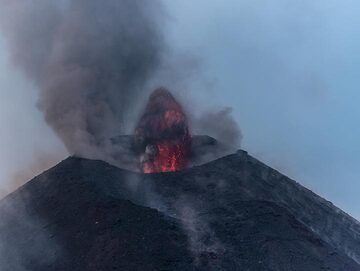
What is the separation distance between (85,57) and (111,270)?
77.5ft

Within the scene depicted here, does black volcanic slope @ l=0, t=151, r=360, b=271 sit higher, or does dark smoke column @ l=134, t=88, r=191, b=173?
dark smoke column @ l=134, t=88, r=191, b=173

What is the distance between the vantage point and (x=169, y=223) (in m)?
24.7

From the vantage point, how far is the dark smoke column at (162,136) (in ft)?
115

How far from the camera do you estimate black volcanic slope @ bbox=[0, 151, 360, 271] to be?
23.1 m

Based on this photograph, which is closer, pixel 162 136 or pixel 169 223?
pixel 169 223

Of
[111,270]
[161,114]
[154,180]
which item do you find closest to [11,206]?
[154,180]

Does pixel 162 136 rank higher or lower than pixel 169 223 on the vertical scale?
higher

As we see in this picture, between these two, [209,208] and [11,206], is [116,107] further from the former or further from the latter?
[209,208]

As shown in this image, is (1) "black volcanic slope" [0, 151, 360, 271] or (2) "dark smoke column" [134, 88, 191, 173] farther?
(2) "dark smoke column" [134, 88, 191, 173]

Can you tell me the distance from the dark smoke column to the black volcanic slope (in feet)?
17.5

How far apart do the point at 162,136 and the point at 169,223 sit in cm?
1305

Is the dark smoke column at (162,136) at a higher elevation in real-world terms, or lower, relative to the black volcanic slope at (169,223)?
higher

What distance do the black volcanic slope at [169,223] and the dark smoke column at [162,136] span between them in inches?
210

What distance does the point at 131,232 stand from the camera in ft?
78.2
